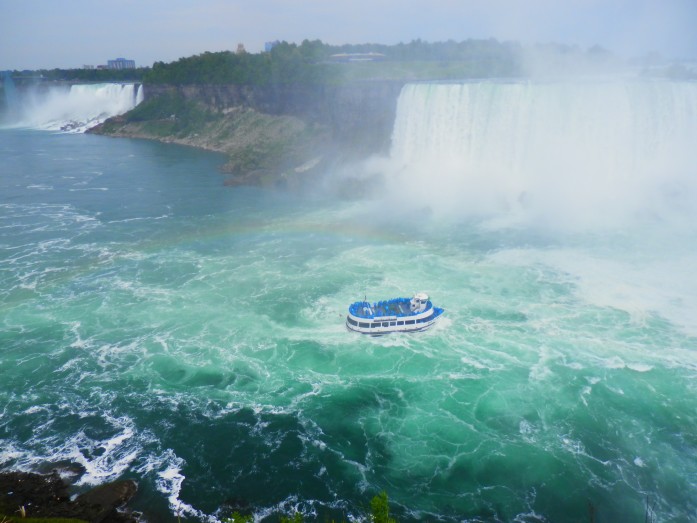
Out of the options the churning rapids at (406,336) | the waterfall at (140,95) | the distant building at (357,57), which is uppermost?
the distant building at (357,57)

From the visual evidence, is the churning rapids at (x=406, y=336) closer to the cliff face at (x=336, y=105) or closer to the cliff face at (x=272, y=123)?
the cliff face at (x=272, y=123)

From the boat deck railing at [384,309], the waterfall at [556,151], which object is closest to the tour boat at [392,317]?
the boat deck railing at [384,309]

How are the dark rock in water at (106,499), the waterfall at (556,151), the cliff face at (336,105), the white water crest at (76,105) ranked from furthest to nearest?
1. the white water crest at (76,105)
2. the cliff face at (336,105)
3. the waterfall at (556,151)
4. the dark rock in water at (106,499)

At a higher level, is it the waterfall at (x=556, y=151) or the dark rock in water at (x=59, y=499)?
the waterfall at (x=556, y=151)

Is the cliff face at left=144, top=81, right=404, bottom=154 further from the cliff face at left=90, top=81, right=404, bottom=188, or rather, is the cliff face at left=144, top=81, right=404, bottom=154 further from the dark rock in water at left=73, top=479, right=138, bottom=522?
the dark rock in water at left=73, top=479, right=138, bottom=522

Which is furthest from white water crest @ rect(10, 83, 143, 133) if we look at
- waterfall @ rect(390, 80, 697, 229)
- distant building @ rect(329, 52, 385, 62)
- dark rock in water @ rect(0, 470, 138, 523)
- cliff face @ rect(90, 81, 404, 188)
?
dark rock in water @ rect(0, 470, 138, 523)


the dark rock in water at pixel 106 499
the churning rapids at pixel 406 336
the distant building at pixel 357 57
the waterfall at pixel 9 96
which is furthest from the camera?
the waterfall at pixel 9 96

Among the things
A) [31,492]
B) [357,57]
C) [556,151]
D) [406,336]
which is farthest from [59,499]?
[357,57]
